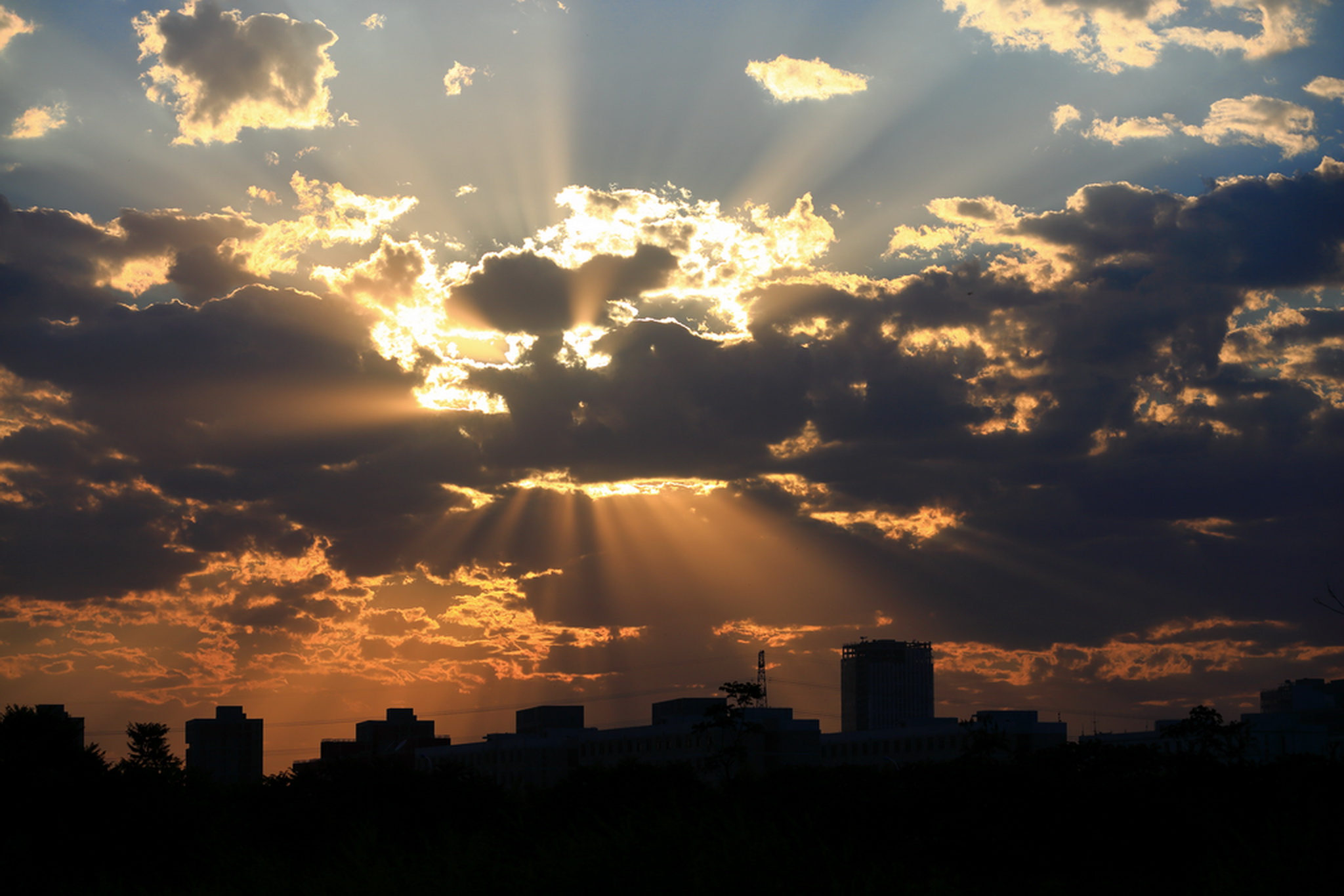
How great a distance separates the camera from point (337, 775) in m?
86.8

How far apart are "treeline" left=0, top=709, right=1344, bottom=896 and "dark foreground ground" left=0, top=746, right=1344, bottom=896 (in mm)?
77

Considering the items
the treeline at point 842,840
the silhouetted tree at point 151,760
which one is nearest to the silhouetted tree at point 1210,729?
the treeline at point 842,840

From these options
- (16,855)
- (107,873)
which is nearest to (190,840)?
(107,873)

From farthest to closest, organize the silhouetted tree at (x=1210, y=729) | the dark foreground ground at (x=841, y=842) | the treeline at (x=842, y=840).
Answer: the silhouetted tree at (x=1210, y=729) < the treeline at (x=842, y=840) < the dark foreground ground at (x=841, y=842)

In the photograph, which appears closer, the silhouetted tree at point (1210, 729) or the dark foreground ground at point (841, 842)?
the dark foreground ground at point (841, 842)

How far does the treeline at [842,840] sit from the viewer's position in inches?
1255

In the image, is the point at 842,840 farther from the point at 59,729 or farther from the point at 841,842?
the point at 59,729

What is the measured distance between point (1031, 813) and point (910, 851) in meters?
5.00

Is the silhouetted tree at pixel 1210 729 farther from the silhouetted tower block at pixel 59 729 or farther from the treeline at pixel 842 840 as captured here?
the silhouetted tower block at pixel 59 729

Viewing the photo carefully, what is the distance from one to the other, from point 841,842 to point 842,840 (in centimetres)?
48

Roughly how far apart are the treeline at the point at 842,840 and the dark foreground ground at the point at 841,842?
8 cm

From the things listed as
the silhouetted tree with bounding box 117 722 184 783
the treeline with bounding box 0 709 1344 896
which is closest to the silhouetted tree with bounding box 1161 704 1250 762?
the treeline with bounding box 0 709 1344 896

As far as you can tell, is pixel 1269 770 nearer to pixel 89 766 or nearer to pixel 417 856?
pixel 417 856

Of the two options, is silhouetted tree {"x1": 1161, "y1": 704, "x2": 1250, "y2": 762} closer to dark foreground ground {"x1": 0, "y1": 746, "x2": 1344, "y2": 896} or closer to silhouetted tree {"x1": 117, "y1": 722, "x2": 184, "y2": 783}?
dark foreground ground {"x1": 0, "y1": 746, "x2": 1344, "y2": 896}
